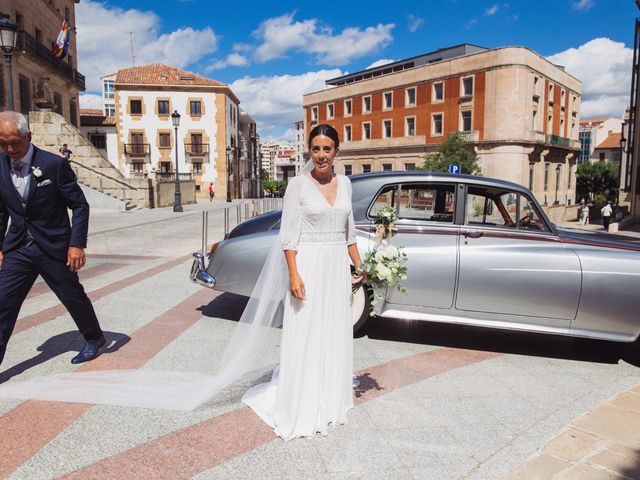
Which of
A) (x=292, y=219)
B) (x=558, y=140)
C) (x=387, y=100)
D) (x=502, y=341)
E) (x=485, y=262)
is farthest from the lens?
(x=387, y=100)

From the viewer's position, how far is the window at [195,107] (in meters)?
53.7

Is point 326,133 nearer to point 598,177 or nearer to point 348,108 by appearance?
point 348,108

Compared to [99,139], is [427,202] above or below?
below

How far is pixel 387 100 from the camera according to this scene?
52.9 meters

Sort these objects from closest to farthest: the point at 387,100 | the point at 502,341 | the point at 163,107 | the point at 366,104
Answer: the point at 502,341 < the point at 387,100 < the point at 163,107 < the point at 366,104

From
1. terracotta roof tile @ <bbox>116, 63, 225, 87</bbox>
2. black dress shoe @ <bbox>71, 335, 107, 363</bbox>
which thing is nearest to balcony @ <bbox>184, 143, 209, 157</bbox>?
terracotta roof tile @ <bbox>116, 63, 225, 87</bbox>

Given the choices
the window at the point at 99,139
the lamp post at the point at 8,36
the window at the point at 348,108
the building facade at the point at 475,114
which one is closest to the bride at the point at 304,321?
the lamp post at the point at 8,36

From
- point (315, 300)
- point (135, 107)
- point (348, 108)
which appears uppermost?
point (348, 108)

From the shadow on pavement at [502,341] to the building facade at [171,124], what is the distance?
161ft

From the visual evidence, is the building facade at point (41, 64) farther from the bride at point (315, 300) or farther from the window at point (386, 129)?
the window at point (386, 129)

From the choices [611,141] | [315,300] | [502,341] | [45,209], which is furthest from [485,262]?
[611,141]

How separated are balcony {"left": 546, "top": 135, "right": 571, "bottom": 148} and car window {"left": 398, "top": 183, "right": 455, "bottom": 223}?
49.9 metres

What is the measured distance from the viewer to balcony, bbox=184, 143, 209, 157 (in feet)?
175

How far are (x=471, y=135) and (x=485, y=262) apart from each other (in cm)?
4432
